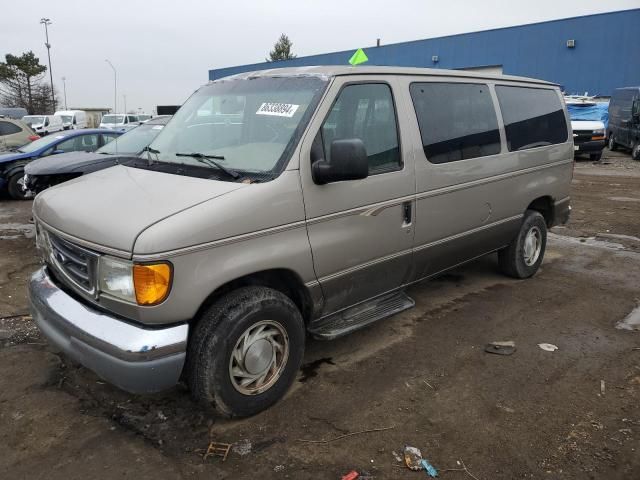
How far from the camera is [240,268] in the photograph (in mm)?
2840

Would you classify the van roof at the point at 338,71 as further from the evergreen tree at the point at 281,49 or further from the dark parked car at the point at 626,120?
the evergreen tree at the point at 281,49

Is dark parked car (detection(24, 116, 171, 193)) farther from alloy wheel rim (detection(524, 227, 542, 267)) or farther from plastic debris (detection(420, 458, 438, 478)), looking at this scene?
plastic debris (detection(420, 458, 438, 478))

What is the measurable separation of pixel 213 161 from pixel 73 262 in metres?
1.02

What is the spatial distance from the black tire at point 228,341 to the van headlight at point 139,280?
0.35 metres

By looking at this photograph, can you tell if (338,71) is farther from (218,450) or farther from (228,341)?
(218,450)

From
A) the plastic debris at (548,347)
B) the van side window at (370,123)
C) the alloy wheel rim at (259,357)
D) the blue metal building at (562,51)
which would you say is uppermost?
the blue metal building at (562,51)

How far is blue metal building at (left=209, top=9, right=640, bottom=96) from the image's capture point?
82.0 ft

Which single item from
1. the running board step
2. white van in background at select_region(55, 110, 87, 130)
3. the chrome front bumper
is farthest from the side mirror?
white van in background at select_region(55, 110, 87, 130)

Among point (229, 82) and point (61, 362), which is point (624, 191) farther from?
point (61, 362)

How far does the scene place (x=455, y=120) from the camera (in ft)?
13.8

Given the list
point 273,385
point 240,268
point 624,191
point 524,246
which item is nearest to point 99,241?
point 240,268

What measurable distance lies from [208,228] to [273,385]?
1.12 m

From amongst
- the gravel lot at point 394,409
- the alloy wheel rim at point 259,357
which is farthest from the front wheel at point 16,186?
the alloy wheel rim at point 259,357

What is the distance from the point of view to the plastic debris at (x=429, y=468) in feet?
8.72
